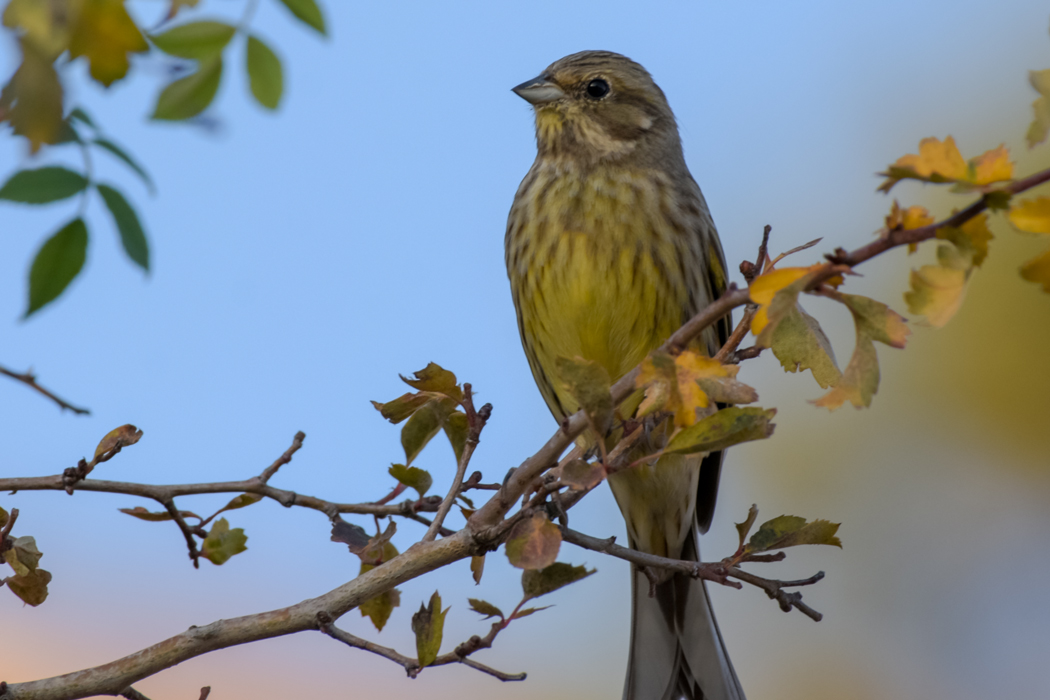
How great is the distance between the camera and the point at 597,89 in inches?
151

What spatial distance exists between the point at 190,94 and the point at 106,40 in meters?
0.09

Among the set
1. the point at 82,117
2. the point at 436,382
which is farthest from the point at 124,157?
the point at 436,382

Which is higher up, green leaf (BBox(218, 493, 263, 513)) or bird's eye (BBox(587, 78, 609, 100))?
bird's eye (BBox(587, 78, 609, 100))

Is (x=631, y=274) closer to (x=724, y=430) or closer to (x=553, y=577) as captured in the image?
(x=553, y=577)

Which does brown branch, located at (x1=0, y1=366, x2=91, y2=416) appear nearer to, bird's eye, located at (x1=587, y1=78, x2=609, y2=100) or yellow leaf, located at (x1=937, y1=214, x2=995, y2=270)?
yellow leaf, located at (x1=937, y1=214, x2=995, y2=270)

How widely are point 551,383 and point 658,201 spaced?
71cm

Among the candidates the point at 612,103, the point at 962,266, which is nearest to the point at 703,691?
the point at 612,103

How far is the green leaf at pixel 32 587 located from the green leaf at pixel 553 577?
0.78 meters

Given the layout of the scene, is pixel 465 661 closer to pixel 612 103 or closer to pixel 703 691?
pixel 703 691

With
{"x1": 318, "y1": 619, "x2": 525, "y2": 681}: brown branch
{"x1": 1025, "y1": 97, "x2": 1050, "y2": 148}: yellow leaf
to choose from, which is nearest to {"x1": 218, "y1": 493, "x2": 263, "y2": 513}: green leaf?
{"x1": 318, "y1": 619, "x2": 525, "y2": 681}: brown branch

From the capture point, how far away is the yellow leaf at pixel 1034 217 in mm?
1094

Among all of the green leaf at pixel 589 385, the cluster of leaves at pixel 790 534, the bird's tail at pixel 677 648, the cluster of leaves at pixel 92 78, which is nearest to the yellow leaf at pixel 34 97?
the cluster of leaves at pixel 92 78

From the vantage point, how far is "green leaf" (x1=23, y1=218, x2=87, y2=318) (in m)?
1.08

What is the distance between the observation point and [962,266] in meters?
1.17
